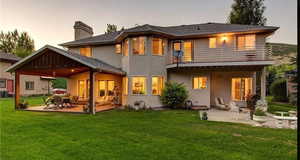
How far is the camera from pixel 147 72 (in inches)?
506

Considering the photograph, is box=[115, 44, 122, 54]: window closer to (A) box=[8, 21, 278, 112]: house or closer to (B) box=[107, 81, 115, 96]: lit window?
(A) box=[8, 21, 278, 112]: house

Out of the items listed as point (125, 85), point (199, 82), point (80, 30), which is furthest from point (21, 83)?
point (199, 82)

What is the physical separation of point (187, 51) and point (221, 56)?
2.55m

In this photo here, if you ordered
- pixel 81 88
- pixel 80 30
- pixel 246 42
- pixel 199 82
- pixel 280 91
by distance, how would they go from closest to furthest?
pixel 246 42 < pixel 199 82 < pixel 81 88 < pixel 80 30 < pixel 280 91

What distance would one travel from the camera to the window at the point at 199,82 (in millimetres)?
13539

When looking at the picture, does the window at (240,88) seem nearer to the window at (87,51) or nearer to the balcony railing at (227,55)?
the balcony railing at (227,55)

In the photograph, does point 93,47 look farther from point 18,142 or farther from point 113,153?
point 113,153

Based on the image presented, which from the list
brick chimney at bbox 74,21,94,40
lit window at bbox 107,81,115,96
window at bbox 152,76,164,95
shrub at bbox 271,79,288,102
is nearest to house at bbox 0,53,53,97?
brick chimney at bbox 74,21,94,40

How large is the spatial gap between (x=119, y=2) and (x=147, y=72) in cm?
1128

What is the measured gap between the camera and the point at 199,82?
13.7 m

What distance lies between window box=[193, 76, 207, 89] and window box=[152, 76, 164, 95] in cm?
263

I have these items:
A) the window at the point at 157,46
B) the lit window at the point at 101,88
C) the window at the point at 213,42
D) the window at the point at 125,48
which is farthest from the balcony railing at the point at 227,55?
the lit window at the point at 101,88

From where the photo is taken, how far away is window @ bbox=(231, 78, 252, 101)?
45.1ft

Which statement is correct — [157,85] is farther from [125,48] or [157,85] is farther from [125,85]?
[125,48]
